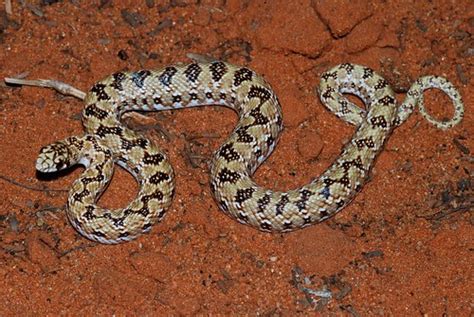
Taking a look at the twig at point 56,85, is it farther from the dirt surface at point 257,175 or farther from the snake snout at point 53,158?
the snake snout at point 53,158

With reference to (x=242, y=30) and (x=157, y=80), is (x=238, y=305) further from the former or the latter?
(x=242, y=30)

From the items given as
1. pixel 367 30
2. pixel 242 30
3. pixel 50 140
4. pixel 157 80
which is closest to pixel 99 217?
pixel 50 140

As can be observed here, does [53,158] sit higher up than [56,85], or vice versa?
[56,85]

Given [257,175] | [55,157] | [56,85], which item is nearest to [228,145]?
[257,175]

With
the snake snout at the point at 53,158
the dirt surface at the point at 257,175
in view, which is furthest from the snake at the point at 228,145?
the dirt surface at the point at 257,175

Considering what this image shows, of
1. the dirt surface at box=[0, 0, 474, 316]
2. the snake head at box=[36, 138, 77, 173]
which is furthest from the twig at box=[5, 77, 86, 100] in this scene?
the snake head at box=[36, 138, 77, 173]

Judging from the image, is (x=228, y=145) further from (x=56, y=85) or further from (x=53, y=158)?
(x=56, y=85)
